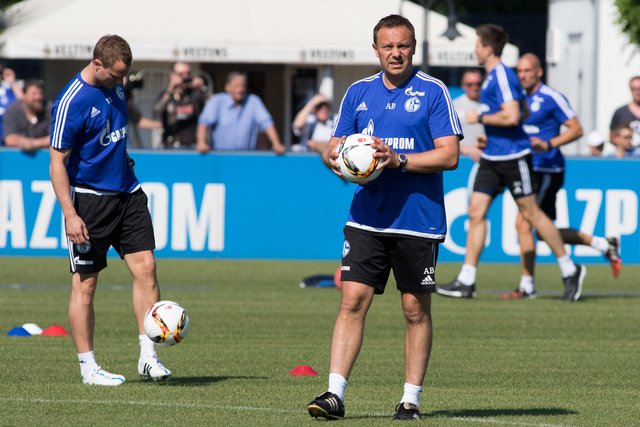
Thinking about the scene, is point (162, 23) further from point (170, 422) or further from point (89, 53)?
point (170, 422)

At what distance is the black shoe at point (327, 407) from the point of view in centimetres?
796

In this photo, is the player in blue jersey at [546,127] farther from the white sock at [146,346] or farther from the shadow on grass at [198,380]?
the white sock at [146,346]

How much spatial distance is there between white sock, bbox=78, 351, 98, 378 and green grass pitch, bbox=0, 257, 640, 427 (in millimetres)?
110

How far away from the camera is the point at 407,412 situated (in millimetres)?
8188

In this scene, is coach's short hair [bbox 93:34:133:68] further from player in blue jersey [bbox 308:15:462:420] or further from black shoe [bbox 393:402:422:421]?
black shoe [bbox 393:402:422:421]

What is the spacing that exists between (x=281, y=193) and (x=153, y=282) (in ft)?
33.2

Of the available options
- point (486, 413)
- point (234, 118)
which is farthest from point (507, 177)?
point (486, 413)

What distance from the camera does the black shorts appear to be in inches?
324

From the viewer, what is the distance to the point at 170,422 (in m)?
8.06

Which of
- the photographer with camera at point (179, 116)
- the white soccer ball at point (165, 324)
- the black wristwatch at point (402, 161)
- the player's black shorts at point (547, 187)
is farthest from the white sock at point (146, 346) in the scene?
the photographer with camera at point (179, 116)

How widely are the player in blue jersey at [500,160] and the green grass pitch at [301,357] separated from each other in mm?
383

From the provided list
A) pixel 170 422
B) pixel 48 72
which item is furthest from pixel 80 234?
pixel 48 72

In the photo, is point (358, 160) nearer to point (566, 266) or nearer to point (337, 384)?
point (337, 384)

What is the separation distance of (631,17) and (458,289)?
1687 centimetres
